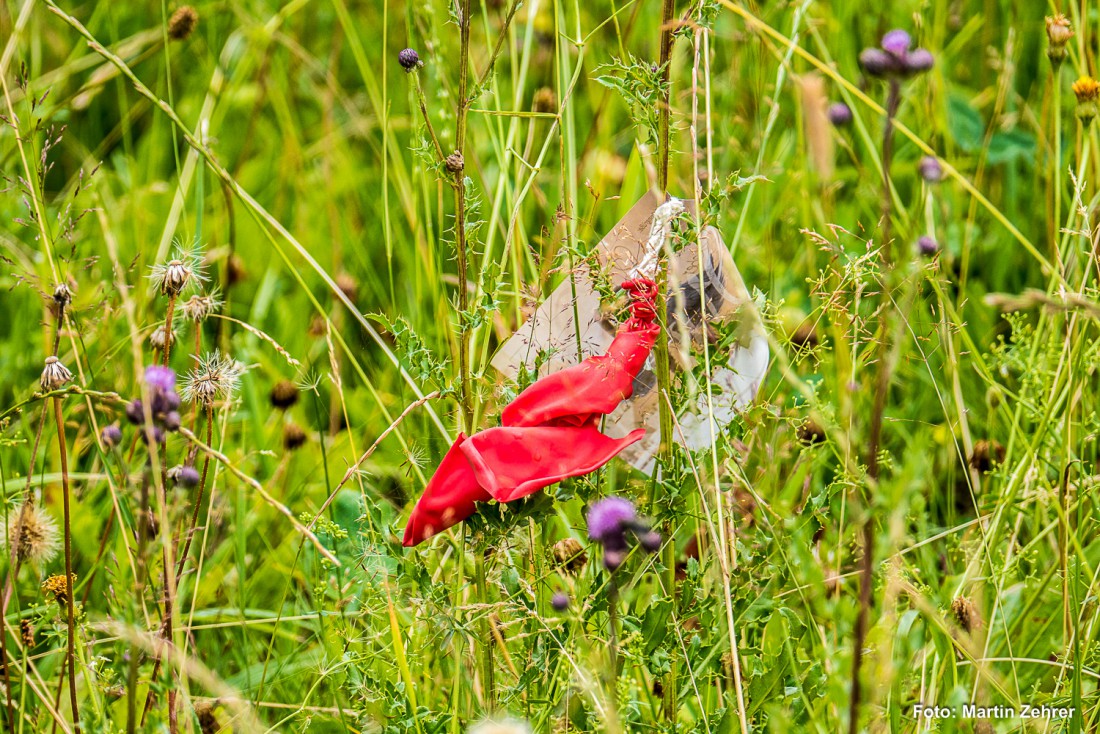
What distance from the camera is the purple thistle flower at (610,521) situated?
2.75 feet

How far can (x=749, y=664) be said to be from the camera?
111cm

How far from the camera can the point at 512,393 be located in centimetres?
109

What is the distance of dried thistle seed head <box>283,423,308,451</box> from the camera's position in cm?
169

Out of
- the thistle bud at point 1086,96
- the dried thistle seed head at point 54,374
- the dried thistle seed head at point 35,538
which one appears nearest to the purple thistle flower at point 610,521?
the dried thistle seed head at point 54,374

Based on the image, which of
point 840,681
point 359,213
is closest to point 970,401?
point 840,681

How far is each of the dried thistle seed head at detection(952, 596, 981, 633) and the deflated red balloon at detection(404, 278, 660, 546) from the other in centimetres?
49

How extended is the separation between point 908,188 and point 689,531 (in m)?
1.26

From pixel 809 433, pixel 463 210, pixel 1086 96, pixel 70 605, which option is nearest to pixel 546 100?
pixel 809 433

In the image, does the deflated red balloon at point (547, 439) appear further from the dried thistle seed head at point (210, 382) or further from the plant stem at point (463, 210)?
the dried thistle seed head at point (210, 382)

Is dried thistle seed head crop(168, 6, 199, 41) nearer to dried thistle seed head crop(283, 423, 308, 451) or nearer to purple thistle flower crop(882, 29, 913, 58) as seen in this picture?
dried thistle seed head crop(283, 423, 308, 451)

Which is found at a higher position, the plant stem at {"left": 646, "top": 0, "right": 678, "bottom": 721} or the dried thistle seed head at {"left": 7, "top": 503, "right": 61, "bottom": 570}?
the plant stem at {"left": 646, "top": 0, "right": 678, "bottom": 721}

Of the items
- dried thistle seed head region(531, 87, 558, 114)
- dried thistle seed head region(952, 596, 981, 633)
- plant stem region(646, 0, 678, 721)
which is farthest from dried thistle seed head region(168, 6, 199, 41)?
dried thistle seed head region(952, 596, 981, 633)

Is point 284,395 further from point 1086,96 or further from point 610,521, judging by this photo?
point 1086,96

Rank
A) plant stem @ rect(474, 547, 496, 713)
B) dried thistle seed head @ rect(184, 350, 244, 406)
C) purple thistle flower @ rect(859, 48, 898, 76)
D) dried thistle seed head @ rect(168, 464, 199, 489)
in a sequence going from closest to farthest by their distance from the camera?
purple thistle flower @ rect(859, 48, 898, 76) < dried thistle seed head @ rect(168, 464, 199, 489) < plant stem @ rect(474, 547, 496, 713) < dried thistle seed head @ rect(184, 350, 244, 406)
